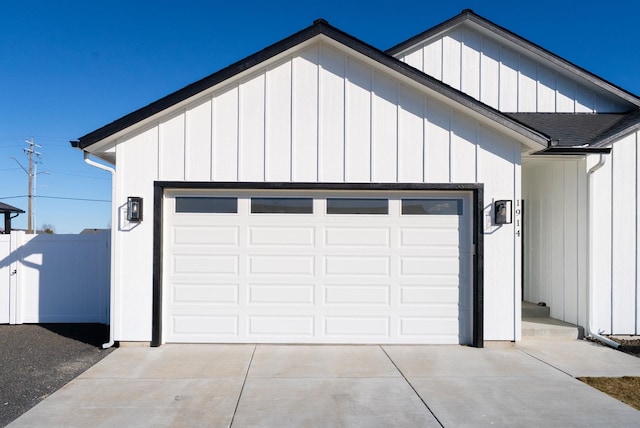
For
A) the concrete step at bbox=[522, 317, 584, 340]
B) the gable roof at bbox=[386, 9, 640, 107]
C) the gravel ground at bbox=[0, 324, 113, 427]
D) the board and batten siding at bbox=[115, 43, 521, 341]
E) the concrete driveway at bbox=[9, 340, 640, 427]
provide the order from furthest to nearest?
the gable roof at bbox=[386, 9, 640, 107], the concrete step at bbox=[522, 317, 584, 340], the board and batten siding at bbox=[115, 43, 521, 341], the gravel ground at bbox=[0, 324, 113, 427], the concrete driveway at bbox=[9, 340, 640, 427]

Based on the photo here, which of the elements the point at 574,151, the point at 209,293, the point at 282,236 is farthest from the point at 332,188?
the point at 574,151

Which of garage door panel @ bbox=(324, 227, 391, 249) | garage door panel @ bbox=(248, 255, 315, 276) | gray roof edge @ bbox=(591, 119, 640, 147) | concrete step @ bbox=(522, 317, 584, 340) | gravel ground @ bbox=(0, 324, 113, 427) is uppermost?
gray roof edge @ bbox=(591, 119, 640, 147)

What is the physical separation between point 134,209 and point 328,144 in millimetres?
3003

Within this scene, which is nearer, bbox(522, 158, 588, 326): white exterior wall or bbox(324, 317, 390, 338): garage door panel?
bbox(324, 317, 390, 338): garage door panel

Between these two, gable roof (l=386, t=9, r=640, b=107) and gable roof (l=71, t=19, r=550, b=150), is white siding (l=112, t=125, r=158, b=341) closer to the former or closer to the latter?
gable roof (l=71, t=19, r=550, b=150)

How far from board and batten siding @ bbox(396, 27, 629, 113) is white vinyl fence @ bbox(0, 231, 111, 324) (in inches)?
291

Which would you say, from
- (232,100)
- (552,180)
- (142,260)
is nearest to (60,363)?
(142,260)

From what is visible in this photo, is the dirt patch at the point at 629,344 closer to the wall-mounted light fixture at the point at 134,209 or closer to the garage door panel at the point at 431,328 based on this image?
the garage door panel at the point at 431,328

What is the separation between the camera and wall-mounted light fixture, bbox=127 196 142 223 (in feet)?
21.2

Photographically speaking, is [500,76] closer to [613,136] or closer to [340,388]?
[613,136]

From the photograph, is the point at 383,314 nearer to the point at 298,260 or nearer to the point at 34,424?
the point at 298,260

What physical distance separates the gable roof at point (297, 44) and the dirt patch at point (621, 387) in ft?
10.4

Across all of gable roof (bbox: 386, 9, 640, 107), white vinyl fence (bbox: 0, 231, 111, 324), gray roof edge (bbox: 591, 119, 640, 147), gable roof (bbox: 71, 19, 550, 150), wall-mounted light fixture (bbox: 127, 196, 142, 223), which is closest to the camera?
gable roof (bbox: 71, 19, 550, 150)

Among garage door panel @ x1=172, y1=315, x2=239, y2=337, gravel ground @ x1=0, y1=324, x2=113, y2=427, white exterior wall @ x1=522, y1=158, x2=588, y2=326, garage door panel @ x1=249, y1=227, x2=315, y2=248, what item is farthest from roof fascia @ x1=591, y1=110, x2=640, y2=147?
gravel ground @ x1=0, y1=324, x2=113, y2=427
